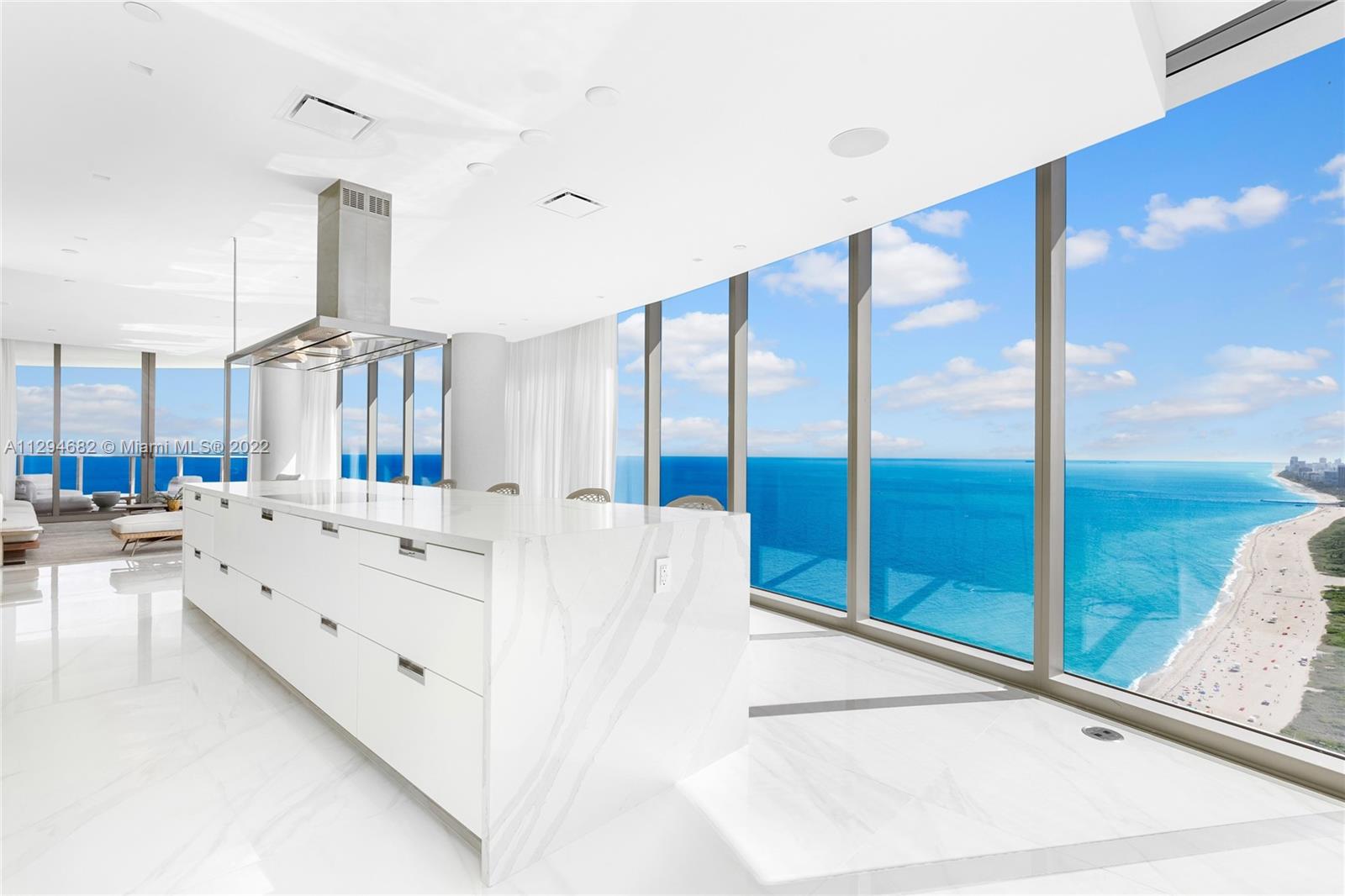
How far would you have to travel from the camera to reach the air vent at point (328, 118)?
8.17 ft

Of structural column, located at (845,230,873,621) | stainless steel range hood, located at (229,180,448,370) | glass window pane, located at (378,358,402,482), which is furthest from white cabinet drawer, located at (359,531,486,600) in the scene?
glass window pane, located at (378,358,402,482)

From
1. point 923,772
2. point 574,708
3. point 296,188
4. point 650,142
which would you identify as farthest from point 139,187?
point 923,772

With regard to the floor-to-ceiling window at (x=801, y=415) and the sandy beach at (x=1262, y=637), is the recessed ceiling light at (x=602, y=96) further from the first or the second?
the floor-to-ceiling window at (x=801, y=415)

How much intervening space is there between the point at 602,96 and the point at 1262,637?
357 cm

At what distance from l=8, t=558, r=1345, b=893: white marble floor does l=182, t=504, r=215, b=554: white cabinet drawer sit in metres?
0.93

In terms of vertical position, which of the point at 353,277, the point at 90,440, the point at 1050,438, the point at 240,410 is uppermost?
the point at 353,277

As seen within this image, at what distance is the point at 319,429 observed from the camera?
33.1 feet

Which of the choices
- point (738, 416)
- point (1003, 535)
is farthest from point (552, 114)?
point (1003, 535)

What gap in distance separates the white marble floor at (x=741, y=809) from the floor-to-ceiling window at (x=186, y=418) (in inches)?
354

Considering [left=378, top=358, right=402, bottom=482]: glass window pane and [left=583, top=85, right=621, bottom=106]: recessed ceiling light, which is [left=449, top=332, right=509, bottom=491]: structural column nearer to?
[left=378, top=358, right=402, bottom=482]: glass window pane

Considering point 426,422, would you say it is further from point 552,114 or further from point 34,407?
point 552,114

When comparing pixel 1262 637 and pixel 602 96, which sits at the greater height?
pixel 602 96

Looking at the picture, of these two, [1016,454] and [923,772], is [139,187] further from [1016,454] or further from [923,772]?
[1016,454]

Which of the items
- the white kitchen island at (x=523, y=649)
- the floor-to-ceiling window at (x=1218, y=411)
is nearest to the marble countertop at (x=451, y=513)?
the white kitchen island at (x=523, y=649)
